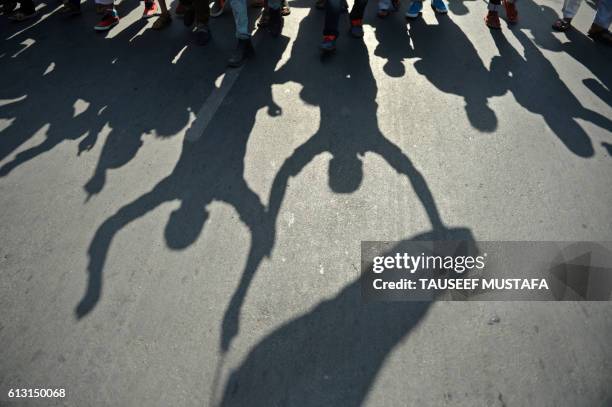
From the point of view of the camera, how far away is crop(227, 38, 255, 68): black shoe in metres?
4.87

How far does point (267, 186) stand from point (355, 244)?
3.35 feet

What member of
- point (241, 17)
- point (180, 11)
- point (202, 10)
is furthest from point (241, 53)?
point (180, 11)

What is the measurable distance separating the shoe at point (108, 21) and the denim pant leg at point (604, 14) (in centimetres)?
784

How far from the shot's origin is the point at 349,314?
8.09 ft

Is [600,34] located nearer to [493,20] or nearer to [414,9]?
[493,20]

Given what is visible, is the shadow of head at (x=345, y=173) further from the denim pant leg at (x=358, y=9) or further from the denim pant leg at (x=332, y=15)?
the denim pant leg at (x=358, y=9)

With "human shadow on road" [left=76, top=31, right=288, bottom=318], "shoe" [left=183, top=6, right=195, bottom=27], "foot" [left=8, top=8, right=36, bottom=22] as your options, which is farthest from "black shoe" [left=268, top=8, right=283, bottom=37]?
"foot" [left=8, top=8, right=36, bottom=22]

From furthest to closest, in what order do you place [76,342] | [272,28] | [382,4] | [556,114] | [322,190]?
[382,4]
[272,28]
[556,114]
[322,190]
[76,342]

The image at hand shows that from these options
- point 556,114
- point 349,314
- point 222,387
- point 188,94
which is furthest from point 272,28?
point 222,387

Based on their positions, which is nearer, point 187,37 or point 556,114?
point 556,114

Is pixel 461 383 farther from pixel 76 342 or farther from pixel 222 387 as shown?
pixel 76 342

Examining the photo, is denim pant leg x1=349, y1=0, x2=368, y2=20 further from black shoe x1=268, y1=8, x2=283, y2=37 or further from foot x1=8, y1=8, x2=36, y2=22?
foot x1=8, y1=8, x2=36, y2=22

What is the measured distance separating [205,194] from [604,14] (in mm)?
6493

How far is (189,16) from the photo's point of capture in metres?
5.65
